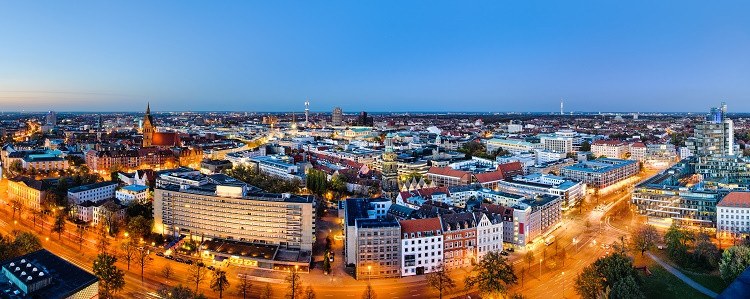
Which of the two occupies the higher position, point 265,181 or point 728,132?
point 728,132

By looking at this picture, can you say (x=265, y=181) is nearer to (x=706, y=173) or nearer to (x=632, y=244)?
(x=632, y=244)

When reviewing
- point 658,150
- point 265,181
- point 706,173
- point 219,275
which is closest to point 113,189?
point 265,181

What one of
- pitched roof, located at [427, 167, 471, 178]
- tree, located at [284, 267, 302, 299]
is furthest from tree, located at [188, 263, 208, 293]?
pitched roof, located at [427, 167, 471, 178]

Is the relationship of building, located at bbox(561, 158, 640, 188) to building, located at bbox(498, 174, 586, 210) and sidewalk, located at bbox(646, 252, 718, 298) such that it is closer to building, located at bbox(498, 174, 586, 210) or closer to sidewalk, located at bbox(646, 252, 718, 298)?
building, located at bbox(498, 174, 586, 210)

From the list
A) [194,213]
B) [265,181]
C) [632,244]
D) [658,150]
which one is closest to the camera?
[632,244]

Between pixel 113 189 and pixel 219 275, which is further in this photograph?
pixel 113 189

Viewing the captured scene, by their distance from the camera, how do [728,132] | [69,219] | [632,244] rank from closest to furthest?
[632,244] < [69,219] < [728,132]

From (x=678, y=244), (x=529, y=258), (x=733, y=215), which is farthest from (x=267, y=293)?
(x=733, y=215)
